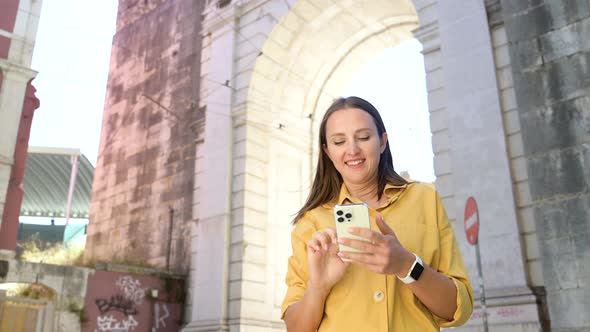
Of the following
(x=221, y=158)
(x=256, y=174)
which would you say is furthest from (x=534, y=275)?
(x=221, y=158)

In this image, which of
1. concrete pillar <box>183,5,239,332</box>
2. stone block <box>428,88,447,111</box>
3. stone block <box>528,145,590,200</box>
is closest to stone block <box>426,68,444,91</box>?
stone block <box>428,88,447,111</box>

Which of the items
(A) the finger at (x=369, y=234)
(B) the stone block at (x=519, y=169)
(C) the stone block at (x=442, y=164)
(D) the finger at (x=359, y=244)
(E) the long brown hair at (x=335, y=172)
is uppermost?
(C) the stone block at (x=442, y=164)

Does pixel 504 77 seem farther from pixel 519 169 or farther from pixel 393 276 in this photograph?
pixel 393 276

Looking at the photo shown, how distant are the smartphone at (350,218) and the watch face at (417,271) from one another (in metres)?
0.20

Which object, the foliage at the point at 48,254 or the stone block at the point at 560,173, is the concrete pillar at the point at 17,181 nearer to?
the foliage at the point at 48,254

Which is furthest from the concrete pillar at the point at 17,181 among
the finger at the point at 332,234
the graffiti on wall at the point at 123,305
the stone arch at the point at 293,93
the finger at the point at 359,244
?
the finger at the point at 359,244

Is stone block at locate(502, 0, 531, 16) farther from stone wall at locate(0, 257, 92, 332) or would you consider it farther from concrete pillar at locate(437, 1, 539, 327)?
stone wall at locate(0, 257, 92, 332)

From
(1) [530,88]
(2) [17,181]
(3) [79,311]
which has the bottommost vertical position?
(3) [79,311]

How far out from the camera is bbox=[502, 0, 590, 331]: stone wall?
7.33m

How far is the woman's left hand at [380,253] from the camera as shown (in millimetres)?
1592

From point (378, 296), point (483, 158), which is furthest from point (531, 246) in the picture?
point (378, 296)

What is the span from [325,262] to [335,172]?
0.56 metres

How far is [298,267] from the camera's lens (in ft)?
6.59

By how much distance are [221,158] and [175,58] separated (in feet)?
16.2
